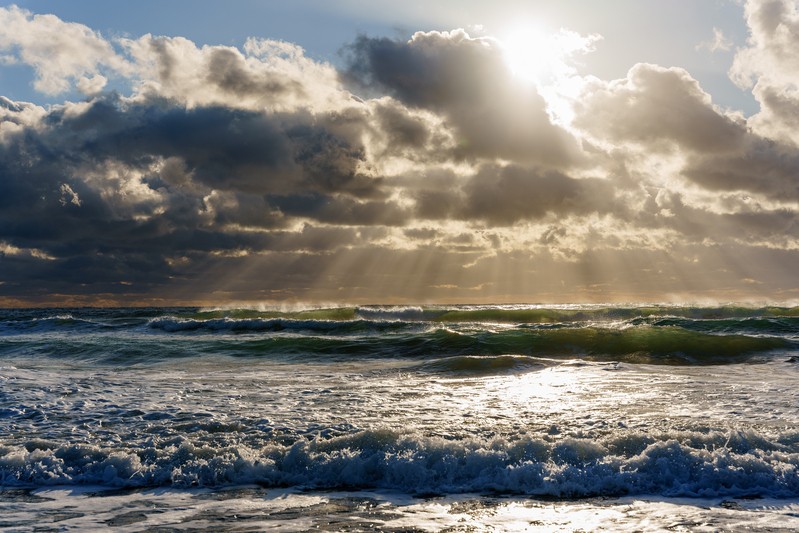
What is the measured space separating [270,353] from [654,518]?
21.9 metres

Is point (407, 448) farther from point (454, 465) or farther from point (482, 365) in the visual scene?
point (482, 365)

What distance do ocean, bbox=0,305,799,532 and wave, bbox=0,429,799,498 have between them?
0.10ft

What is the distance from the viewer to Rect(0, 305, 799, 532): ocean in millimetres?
7613

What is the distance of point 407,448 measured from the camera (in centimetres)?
980

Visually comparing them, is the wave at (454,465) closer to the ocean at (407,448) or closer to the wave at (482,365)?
the ocean at (407,448)

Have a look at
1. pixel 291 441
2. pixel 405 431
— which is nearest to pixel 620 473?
pixel 405 431

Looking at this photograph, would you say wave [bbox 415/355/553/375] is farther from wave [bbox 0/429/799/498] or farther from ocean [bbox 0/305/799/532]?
wave [bbox 0/429/799/498]

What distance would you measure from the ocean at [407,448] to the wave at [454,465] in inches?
1.2

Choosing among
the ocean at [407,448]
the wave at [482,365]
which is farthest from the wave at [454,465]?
the wave at [482,365]

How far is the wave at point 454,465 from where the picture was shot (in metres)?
8.58

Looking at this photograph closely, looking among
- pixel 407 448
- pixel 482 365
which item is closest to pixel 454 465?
pixel 407 448

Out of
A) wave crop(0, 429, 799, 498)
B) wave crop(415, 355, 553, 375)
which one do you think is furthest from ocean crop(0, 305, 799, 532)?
wave crop(415, 355, 553, 375)

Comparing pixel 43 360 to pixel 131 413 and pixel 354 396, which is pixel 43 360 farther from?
pixel 354 396

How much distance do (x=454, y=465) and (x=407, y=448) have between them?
880 mm
